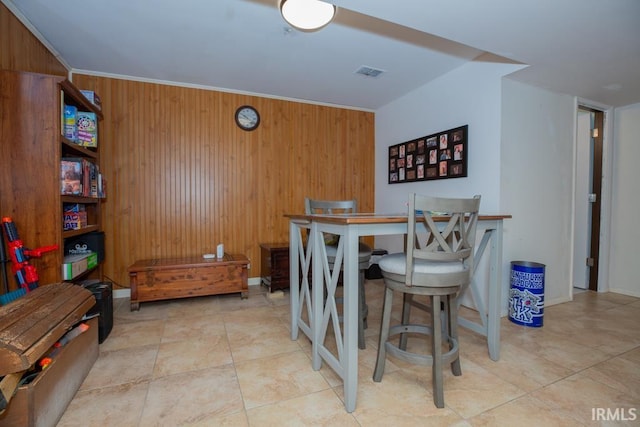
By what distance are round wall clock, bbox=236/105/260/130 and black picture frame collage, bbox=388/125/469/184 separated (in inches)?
72.8

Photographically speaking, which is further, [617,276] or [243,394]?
[617,276]

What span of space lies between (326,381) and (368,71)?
2945 millimetres

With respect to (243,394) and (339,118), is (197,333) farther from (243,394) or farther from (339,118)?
(339,118)

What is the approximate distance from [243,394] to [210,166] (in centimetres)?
272

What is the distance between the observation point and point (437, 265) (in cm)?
159

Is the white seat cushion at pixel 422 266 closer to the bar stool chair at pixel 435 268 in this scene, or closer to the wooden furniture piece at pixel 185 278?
the bar stool chair at pixel 435 268

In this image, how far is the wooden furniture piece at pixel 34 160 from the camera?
1.97m

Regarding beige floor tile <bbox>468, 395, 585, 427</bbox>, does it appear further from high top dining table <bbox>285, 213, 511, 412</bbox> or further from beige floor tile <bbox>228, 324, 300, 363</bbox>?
beige floor tile <bbox>228, 324, 300, 363</bbox>

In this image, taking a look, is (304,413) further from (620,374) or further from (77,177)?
(77,177)

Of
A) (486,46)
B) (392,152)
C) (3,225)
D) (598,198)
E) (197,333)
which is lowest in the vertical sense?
(197,333)

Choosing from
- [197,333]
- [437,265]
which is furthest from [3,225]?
[437,265]

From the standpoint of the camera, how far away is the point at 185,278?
307cm

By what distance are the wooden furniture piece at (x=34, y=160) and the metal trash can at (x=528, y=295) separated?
3619 mm

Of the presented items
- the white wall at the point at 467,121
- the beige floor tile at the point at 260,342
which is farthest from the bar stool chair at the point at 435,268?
the white wall at the point at 467,121
